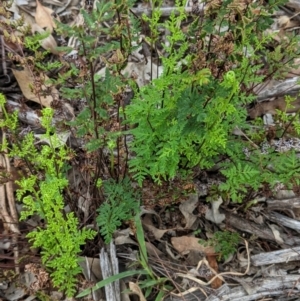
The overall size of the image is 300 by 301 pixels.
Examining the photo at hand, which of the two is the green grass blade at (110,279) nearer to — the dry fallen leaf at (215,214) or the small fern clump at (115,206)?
the small fern clump at (115,206)

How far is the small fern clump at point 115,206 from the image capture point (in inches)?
93.0

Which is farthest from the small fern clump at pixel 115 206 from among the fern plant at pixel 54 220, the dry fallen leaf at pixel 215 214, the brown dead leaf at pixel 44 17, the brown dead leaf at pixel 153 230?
the brown dead leaf at pixel 44 17

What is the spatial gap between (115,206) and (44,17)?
166cm

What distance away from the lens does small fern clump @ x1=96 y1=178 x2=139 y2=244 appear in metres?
2.36

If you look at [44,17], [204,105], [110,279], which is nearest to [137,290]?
[110,279]

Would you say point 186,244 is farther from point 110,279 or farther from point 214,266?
point 110,279

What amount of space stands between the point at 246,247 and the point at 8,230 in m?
1.27

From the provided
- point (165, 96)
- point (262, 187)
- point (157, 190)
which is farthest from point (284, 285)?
point (165, 96)

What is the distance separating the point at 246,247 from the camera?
267 cm

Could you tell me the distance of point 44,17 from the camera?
3.46 meters

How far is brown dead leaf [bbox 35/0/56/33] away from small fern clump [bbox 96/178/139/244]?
146 centimetres

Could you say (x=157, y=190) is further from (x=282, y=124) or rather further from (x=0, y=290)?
(x=0, y=290)

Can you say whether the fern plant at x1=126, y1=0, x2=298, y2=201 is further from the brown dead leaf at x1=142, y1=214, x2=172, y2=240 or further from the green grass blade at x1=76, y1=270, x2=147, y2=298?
the green grass blade at x1=76, y1=270, x2=147, y2=298

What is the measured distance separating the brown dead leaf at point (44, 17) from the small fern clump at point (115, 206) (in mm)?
1460
